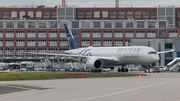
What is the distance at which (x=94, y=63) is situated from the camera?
201 ft

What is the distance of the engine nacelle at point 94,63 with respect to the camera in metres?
61.2

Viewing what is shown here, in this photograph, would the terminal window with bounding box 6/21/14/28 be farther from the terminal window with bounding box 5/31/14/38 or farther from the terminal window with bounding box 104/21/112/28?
the terminal window with bounding box 104/21/112/28

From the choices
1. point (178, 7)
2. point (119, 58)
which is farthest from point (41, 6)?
point (119, 58)

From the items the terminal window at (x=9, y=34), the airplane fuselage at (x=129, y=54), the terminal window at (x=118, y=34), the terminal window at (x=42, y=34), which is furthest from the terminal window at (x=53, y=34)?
the airplane fuselage at (x=129, y=54)

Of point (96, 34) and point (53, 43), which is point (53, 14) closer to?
point (53, 43)

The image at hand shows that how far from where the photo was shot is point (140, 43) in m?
113

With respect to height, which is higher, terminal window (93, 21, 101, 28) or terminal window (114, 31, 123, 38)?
terminal window (93, 21, 101, 28)

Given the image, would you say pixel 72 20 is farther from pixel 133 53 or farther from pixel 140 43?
pixel 133 53

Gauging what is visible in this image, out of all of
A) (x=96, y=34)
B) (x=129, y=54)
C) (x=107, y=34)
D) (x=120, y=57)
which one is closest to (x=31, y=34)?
(x=96, y=34)

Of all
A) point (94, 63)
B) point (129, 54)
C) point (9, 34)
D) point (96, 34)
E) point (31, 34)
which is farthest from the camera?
point (31, 34)

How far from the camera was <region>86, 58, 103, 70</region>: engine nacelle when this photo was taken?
6119 cm

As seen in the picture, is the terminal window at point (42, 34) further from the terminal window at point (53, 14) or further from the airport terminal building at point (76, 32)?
the terminal window at point (53, 14)

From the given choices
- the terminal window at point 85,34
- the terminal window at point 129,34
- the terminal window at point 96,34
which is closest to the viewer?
the terminal window at point 129,34

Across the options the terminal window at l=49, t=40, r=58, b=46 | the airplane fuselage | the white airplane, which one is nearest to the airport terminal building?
the terminal window at l=49, t=40, r=58, b=46
